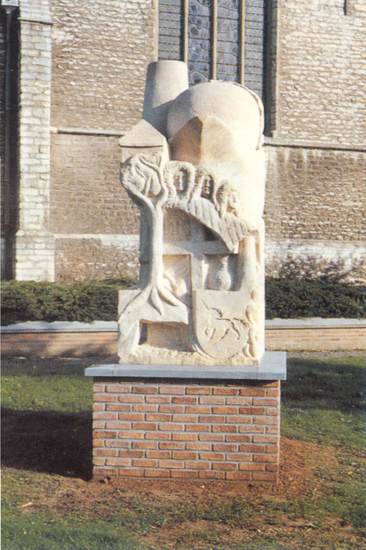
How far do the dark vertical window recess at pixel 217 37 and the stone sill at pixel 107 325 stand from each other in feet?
25.0

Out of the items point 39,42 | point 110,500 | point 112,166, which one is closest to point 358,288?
point 112,166

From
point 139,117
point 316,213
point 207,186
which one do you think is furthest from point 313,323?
point 207,186

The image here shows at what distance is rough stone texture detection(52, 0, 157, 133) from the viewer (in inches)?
625

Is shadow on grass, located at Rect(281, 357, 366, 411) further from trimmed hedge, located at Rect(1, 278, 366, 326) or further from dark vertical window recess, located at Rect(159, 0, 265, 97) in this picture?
dark vertical window recess, located at Rect(159, 0, 265, 97)

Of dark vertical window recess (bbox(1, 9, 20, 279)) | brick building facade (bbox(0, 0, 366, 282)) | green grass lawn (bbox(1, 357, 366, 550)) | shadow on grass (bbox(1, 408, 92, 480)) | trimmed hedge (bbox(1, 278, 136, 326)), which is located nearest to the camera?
green grass lawn (bbox(1, 357, 366, 550))

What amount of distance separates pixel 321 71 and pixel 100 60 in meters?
5.95

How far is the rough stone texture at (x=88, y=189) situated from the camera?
15.9 m

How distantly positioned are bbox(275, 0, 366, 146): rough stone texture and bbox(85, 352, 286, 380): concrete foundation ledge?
44.6 ft

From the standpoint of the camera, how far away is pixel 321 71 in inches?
687

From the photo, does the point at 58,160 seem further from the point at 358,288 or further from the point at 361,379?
the point at 361,379

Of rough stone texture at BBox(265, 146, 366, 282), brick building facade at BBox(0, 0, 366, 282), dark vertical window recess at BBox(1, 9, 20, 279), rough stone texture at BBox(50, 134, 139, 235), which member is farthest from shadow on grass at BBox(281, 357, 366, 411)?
dark vertical window recess at BBox(1, 9, 20, 279)

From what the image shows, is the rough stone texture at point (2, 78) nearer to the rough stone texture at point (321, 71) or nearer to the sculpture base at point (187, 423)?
the rough stone texture at point (321, 71)

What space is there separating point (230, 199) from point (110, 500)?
88.6 inches

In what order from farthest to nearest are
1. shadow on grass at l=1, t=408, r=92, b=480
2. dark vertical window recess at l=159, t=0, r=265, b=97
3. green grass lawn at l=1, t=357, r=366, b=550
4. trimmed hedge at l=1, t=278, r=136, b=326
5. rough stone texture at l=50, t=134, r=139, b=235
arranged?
1. dark vertical window recess at l=159, t=0, r=265, b=97
2. rough stone texture at l=50, t=134, r=139, b=235
3. trimmed hedge at l=1, t=278, r=136, b=326
4. shadow on grass at l=1, t=408, r=92, b=480
5. green grass lawn at l=1, t=357, r=366, b=550
